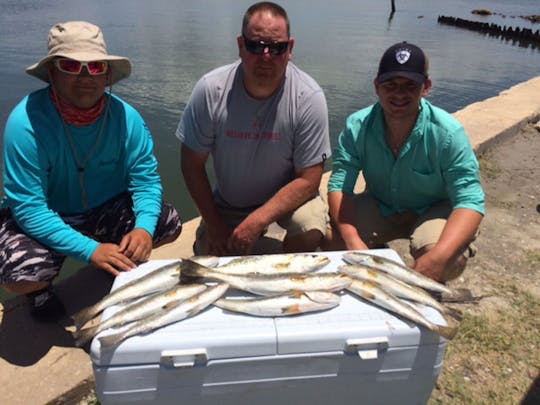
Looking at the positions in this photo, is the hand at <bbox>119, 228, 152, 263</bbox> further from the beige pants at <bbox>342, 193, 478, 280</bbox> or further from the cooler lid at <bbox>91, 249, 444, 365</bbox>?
the beige pants at <bbox>342, 193, 478, 280</bbox>

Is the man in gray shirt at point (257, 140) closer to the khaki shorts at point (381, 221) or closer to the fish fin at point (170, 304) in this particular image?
the khaki shorts at point (381, 221)

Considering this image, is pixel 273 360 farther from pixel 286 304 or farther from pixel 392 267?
pixel 392 267

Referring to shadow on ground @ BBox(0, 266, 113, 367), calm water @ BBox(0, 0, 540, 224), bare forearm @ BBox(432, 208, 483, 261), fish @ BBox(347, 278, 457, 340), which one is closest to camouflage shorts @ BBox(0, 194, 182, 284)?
shadow on ground @ BBox(0, 266, 113, 367)

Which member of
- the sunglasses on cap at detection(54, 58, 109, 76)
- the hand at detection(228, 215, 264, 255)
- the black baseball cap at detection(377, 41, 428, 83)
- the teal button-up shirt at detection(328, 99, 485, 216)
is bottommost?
the hand at detection(228, 215, 264, 255)

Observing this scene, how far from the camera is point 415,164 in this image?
3.26 m

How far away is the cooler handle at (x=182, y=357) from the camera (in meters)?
1.86

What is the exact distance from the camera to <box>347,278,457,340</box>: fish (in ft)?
6.53

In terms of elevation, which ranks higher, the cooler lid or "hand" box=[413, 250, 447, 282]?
the cooler lid

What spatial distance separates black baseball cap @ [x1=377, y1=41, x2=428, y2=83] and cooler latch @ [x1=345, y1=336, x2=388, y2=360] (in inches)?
68.0

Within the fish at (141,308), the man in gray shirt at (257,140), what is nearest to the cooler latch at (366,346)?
the fish at (141,308)

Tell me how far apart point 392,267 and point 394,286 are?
21cm

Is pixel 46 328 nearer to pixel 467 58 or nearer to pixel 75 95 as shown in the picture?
pixel 75 95

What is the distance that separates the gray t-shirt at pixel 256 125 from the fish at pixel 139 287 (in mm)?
1170

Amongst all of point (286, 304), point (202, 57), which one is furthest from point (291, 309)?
point (202, 57)
